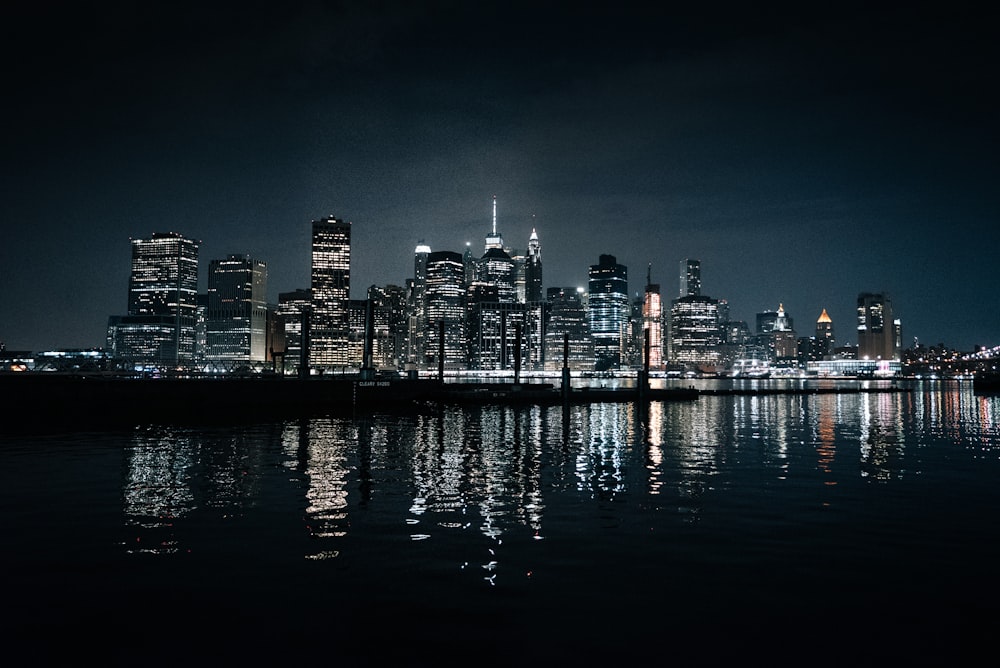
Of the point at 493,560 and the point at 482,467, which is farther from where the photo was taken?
the point at 482,467

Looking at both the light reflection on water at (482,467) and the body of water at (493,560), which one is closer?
the body of water at (493,560)

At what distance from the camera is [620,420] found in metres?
52.6

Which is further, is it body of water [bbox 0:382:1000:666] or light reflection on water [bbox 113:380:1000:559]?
light reflection on water [bbox 113:380:1000:559]

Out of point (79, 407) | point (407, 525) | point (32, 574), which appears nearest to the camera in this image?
point (32, 574)

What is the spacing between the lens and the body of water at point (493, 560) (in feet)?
28.3

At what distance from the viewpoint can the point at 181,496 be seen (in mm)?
18344

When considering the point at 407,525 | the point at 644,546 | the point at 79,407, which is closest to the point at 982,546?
the point at 644,546

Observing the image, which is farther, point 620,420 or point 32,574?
point 620,420

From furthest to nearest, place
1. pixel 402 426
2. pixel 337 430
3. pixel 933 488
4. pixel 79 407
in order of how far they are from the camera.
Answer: pixel 79 407 → pixel 402 426 → pixel 337 430 → pixel 933 488

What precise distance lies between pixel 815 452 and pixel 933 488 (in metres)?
9.99

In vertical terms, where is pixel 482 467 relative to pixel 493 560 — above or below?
below

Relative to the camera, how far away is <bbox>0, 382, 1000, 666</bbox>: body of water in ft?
28.3

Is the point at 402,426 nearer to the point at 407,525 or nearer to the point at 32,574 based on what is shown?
the point at 407,525

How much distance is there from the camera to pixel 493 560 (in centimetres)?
1234
